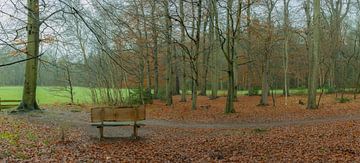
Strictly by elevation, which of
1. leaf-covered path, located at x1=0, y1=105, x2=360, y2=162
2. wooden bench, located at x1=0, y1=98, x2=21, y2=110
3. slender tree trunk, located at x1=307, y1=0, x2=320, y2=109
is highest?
slender tree trunk, located at x1=307, y1=0, x2=320, y2=109

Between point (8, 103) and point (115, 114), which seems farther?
point (8, 103)

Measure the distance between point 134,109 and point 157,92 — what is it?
21108mm

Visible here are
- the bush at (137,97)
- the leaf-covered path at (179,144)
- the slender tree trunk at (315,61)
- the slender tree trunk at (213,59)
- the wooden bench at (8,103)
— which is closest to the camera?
the leaf-covered path at (179,144)

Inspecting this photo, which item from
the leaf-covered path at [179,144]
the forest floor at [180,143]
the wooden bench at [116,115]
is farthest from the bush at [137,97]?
the wooden bench at [116,115]

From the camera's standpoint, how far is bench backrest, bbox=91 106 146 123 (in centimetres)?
1232

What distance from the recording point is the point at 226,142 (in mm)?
11477

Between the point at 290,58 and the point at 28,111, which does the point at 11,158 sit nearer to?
the point at 28,111

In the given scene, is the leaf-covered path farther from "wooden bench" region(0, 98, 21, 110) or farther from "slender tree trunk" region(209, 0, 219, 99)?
"wooden bench" region(0, 98, 21, 110)

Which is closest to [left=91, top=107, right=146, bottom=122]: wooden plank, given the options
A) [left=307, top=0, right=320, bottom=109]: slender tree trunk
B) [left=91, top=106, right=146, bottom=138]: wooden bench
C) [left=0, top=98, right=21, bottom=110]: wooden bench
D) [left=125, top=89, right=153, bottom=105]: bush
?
[left=91, top=106, right=146, bottom=138]: wooden bench

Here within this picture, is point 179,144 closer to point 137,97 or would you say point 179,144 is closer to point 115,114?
point 115,114

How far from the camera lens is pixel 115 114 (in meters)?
12.4

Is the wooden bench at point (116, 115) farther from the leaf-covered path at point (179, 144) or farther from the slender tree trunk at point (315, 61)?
the slender tree trunk at point (315, 61)

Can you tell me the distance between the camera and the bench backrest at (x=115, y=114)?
12320 millimetres

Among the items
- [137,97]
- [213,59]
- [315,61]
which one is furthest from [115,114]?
[213,59]
